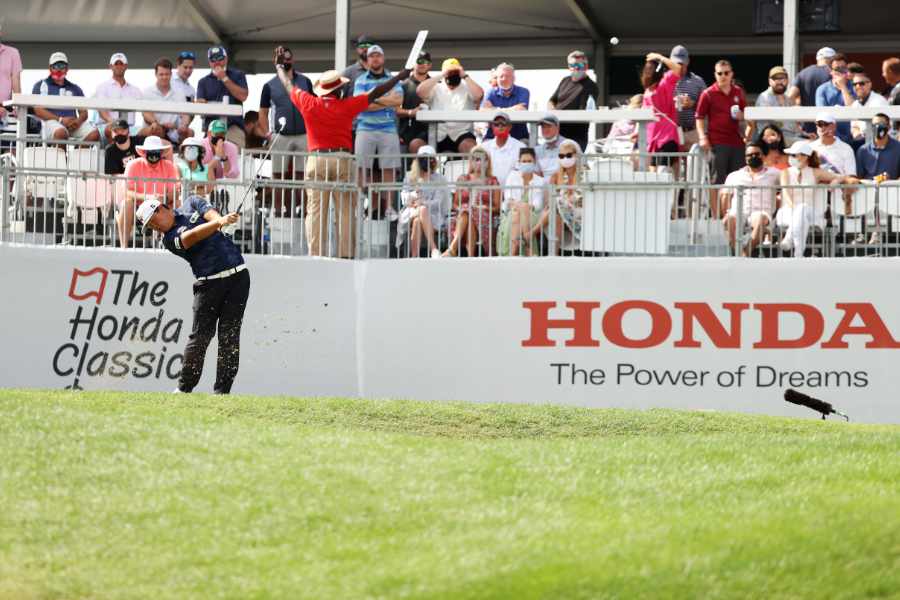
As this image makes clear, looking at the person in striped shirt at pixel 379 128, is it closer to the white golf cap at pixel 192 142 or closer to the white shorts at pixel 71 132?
the white golf cap at pixel 192 142

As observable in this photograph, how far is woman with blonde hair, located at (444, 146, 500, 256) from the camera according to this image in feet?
61.5

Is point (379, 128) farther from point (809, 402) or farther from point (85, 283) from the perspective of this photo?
point (809, 402)

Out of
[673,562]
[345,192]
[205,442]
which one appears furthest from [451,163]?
[673,562]

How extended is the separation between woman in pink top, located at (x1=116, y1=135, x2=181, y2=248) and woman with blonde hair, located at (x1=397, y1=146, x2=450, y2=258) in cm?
246

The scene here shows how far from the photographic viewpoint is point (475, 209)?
18875 mm

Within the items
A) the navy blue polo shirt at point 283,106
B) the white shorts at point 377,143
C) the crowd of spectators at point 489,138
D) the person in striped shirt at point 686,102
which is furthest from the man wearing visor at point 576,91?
the navy blue polo shirt at point 283,106

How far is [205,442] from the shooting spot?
40.0 feet

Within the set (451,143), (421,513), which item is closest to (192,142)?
(451,143)

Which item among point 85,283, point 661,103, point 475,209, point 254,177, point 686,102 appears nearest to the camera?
point 85,283

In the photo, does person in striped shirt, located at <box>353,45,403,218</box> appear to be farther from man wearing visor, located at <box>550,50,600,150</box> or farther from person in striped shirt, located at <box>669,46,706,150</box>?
person in striped shirt, located at <box>669,46,706,150</box>

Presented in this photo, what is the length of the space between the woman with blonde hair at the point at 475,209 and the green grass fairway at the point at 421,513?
18.0 feet

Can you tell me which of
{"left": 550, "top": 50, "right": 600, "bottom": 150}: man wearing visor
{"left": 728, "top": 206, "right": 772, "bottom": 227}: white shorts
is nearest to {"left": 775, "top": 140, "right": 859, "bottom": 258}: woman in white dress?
{"left": 728, "top": 206, "right": 772, "bottom": 227}: white shorts

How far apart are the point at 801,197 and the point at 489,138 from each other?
12.7 feet

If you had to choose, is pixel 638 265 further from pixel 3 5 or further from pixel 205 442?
pixel 3 5
